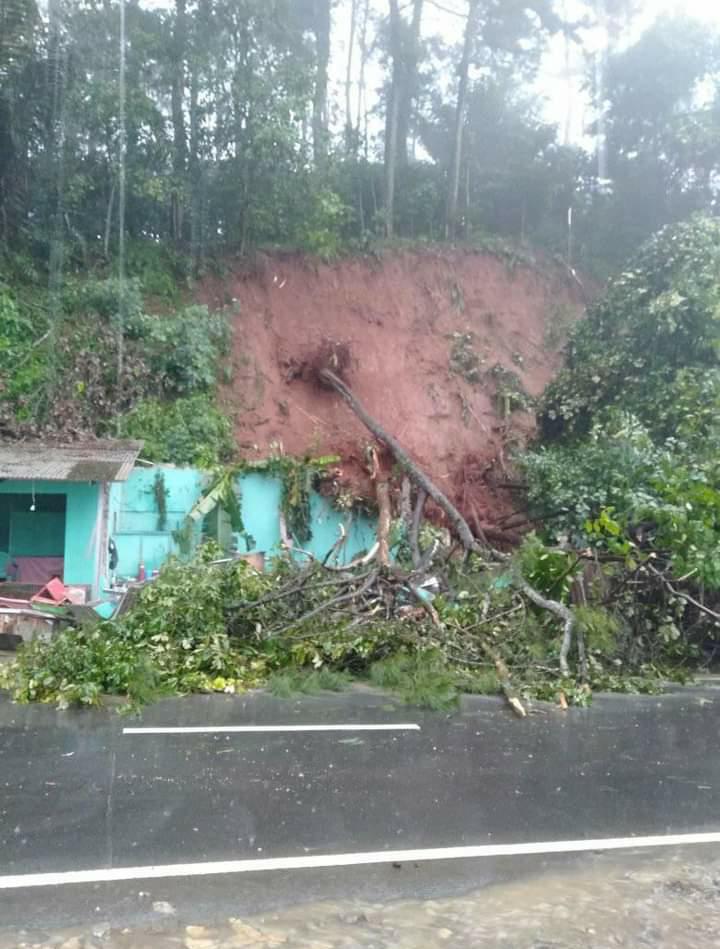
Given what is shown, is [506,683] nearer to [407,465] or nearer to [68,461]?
[68,461]

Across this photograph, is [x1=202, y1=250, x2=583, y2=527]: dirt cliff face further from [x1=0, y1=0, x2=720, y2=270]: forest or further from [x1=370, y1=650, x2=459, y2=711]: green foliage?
[x1=370, y1=650, x2=459, y2=711]: green foliage

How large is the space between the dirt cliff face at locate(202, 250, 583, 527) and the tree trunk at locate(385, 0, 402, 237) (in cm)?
160

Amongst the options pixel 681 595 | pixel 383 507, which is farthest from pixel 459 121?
pixel 681 595

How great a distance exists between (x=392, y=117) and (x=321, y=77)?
14.1ft

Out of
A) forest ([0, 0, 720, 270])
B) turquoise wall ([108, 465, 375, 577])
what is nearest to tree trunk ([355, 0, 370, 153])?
forest ([0, 0, 720, 270])

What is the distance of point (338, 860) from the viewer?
15.5 ft

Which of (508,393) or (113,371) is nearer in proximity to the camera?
(113,371)

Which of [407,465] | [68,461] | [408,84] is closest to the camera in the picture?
[68,461]

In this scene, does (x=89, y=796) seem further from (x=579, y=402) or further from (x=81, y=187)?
(x=81, y=187)

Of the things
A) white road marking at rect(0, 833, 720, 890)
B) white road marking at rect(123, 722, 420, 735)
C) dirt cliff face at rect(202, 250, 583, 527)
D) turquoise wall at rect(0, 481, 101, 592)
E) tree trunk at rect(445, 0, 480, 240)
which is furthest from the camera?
tree trunk at rect(445, 0, 480, 240)

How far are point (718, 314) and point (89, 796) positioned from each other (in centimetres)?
1252

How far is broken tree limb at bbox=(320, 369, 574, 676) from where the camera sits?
31.1 feet

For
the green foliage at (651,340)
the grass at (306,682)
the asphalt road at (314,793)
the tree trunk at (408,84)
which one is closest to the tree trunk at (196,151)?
the tree trunk at (408,84)

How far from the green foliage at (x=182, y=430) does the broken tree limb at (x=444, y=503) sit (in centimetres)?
274
